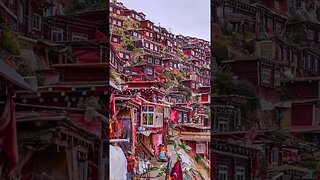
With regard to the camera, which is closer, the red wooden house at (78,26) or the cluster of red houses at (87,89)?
the cluster of red houses at (87,89)

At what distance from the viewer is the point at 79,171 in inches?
93.8

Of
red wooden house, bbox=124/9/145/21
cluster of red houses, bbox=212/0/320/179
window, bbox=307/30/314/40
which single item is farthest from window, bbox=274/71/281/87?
red wooden house, bbox=124/9/145/21

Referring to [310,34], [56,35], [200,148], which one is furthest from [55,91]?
[310,34]

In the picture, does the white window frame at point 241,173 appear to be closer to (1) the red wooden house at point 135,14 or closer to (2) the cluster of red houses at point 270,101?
(2) the cluster of red houses at point 270,101

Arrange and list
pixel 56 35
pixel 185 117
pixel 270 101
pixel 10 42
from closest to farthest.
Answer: pixel 10 42 → pixel 56 35 → pixel 185 117 → pixel 270 101

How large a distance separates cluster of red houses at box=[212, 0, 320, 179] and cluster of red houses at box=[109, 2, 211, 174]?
104 mm

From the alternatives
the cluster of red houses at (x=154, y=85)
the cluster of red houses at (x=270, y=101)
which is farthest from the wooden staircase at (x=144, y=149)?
the cluster of red houses at (x=270, y=101)

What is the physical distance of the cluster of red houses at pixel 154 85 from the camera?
2.52m

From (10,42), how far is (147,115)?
67 centimetres

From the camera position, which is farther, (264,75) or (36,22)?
(264,75)

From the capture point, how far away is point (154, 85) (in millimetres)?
2615

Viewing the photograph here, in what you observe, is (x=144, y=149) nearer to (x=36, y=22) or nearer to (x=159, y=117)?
(x=159, y=117)

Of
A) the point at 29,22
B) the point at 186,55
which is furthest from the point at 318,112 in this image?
the point at 29,22

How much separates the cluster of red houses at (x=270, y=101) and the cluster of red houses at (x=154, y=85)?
10 cm
